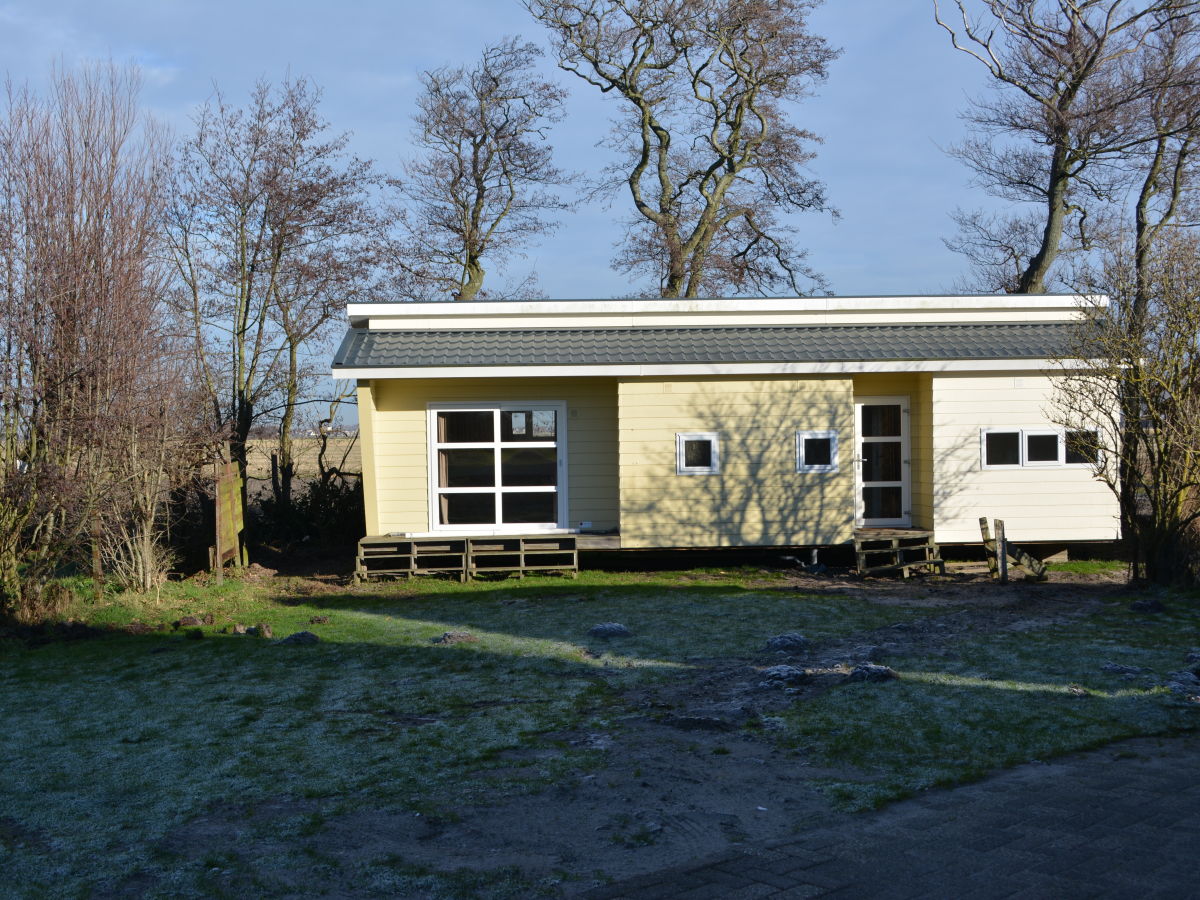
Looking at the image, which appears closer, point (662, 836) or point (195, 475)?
point (662, 836)

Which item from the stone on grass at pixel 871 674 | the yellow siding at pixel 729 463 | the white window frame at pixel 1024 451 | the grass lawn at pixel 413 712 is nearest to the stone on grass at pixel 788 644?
the grass lawn at pixel 413 712

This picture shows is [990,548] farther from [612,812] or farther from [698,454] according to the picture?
[612,812]

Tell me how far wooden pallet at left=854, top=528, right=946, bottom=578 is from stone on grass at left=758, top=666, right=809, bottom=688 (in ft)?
20.9

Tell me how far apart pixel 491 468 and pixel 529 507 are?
0.78m

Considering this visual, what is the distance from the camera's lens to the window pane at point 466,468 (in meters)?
15.2

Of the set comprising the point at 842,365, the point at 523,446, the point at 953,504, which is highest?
the point at 842,365

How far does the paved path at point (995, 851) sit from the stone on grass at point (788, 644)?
141 inches

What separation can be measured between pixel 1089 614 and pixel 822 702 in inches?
192

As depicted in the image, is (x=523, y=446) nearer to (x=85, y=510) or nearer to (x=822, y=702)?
(x=85, y=510)

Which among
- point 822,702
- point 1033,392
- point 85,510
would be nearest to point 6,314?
point 85,510

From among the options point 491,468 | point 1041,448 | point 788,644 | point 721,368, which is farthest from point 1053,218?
point 788,644

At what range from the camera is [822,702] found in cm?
717

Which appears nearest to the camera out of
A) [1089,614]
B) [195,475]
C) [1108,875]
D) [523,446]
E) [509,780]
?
[1108,875]

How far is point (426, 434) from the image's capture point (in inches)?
595
